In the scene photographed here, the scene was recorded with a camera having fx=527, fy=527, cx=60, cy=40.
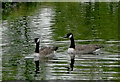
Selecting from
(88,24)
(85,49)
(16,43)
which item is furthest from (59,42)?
(88,24)

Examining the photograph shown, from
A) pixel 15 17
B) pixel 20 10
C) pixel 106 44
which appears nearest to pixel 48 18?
pixel 15 17

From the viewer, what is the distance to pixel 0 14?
41.0 metres

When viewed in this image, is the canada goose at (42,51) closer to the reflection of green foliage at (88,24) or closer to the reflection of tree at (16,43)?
the reflection of tree at (16,43)

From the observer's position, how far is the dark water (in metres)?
18.5

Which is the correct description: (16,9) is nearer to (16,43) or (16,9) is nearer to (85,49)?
(16,43)

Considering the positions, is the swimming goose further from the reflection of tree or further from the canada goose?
the reflection of tree

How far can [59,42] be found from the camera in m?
25.3

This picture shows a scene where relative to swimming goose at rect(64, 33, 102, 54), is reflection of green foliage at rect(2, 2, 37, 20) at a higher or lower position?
lower

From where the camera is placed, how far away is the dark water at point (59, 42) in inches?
728

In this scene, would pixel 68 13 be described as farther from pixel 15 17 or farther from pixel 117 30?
pixel 117 30

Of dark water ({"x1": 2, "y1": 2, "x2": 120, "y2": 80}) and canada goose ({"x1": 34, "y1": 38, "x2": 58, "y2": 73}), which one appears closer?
dark water ({"x1": 2, "y1": 2, "x2": 120, "y2": 80})

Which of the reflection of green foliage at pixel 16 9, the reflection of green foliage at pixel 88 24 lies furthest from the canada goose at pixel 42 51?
the reflection of green foliage at pixel 16 9

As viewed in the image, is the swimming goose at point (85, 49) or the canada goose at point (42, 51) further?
the swimming goose at point (85, 49)

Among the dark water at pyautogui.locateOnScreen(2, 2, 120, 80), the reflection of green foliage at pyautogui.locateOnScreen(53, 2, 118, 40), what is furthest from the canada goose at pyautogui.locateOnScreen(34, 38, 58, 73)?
the reflection of green foliage at pyautogui.locateOnScreen(53, 2, 118, 40)
